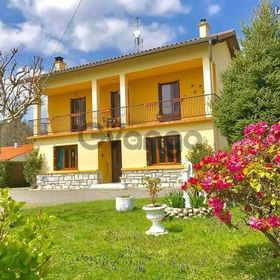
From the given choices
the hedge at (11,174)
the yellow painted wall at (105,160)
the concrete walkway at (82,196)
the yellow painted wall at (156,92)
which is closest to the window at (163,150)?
the yellow painted wall at (156,92)

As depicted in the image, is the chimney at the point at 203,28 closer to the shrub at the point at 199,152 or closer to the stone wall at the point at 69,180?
the shrub at the point at 199,152

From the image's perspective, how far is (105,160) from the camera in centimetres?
1972

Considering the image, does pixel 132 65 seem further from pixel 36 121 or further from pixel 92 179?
pixel 36 121

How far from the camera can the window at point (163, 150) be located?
1723cm

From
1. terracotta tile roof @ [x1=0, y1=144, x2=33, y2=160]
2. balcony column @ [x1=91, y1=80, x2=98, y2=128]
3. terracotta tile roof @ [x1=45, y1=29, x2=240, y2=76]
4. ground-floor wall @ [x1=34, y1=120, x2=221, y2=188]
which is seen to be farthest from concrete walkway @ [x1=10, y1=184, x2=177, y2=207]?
terracotta tile roof @ [x1=0, y1=144, x2=33, y2=160]

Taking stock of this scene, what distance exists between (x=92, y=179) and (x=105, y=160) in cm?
137

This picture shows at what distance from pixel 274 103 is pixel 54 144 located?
12703mm

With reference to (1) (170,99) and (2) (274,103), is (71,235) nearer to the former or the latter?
(2) (274,103)

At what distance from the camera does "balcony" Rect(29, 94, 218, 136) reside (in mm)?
17688

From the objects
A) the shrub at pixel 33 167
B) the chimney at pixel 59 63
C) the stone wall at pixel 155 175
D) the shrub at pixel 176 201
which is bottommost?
the shrub at pixel 176 201

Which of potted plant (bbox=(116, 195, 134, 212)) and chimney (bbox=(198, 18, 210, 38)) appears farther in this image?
chimney (bbox=(198, 18, 210, 38))

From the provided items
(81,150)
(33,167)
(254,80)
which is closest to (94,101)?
(81,150)

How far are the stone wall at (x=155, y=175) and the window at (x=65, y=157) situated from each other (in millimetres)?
4017

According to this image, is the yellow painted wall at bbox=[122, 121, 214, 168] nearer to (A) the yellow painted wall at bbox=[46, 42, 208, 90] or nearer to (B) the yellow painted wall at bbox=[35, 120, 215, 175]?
(B) the yellow painted wall at bbox=[35, 120, 215, 175]
